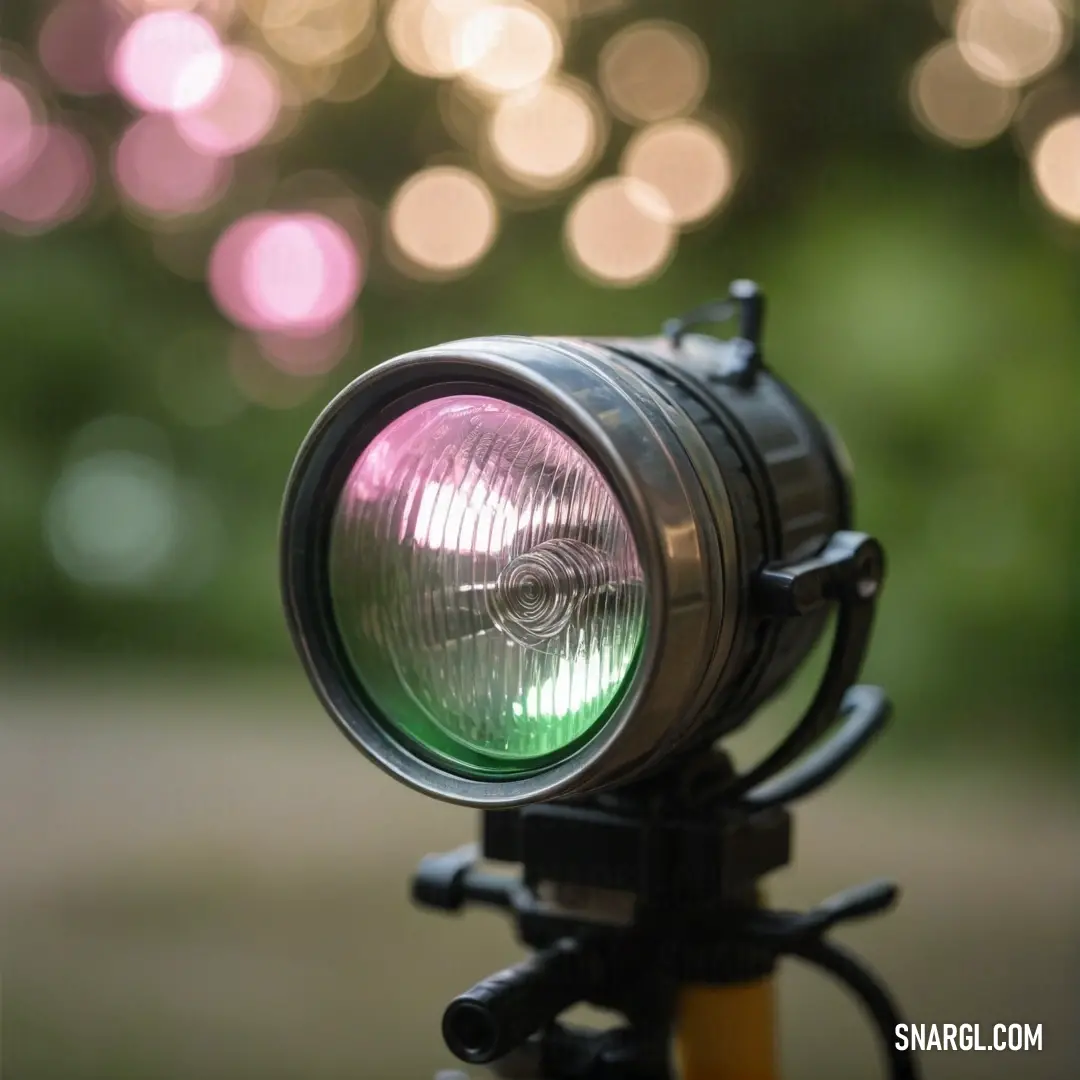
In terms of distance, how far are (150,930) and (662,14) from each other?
1246 mm

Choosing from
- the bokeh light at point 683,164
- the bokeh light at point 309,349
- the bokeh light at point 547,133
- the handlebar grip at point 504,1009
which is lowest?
the handlebar grip at point 504,1009

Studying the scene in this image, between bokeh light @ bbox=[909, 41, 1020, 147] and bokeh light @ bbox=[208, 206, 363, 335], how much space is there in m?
0.80

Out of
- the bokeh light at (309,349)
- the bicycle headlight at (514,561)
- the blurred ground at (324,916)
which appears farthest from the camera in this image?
the bokeh light at (309,349)

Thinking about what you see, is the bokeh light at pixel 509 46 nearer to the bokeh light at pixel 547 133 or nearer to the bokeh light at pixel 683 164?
the bokeh light at pixel 547 133

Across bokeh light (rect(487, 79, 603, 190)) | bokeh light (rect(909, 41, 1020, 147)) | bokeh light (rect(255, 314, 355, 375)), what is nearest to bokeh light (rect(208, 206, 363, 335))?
bokeh light (rect(255, 314, 355, 375))

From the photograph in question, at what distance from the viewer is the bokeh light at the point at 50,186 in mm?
1890

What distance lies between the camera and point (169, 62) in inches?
68.9

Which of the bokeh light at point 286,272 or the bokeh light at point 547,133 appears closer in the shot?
the bokeh light at point 547,133

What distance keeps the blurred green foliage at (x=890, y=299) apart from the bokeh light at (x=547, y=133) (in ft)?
0.12

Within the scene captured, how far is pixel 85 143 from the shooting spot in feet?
6.19

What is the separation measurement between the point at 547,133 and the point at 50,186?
78 cm

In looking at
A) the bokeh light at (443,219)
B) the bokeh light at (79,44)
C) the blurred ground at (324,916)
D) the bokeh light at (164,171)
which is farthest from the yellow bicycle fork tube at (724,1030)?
the bokeh light at (79,44)

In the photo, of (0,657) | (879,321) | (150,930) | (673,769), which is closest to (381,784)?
(150,930)

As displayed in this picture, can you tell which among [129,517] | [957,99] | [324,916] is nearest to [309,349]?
[129,517]
